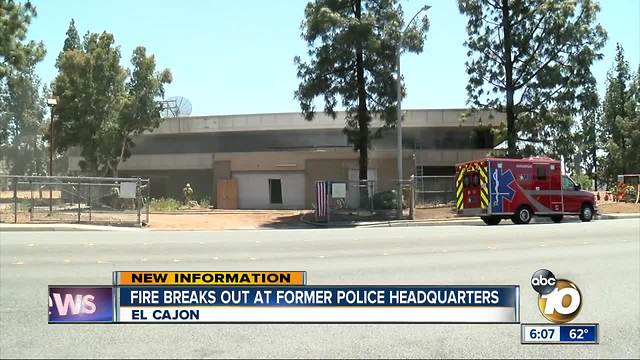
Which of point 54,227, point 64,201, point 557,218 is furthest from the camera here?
point 557,218

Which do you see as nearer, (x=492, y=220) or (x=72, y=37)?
(x=492, y=220)

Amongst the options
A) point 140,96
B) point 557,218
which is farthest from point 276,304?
point 140,96

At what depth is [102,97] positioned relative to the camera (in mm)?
33844

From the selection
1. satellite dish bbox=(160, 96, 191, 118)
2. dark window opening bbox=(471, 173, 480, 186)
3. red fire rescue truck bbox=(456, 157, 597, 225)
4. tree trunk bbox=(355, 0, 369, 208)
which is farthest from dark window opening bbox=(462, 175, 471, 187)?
satellite dish bbox=(160, 96, 191, 118)

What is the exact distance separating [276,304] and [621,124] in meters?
58.3

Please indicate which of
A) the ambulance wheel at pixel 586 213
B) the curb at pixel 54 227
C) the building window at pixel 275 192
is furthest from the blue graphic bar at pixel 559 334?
the building window at pixel 275 192

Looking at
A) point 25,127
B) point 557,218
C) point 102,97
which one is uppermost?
point 25,127

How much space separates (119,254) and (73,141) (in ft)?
86.1

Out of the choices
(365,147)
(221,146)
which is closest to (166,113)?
(221,146)

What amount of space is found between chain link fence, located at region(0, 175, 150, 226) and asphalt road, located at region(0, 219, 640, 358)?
7023mm

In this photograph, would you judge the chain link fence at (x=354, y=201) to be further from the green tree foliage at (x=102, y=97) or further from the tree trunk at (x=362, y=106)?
the green tree foliage at (x=102, y=97)

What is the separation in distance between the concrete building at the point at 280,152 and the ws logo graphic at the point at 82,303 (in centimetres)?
3029

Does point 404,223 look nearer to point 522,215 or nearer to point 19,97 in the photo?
point 522,215

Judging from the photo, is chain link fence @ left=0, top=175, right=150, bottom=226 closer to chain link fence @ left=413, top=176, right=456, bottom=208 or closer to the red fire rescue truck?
the red fire rescue truck
